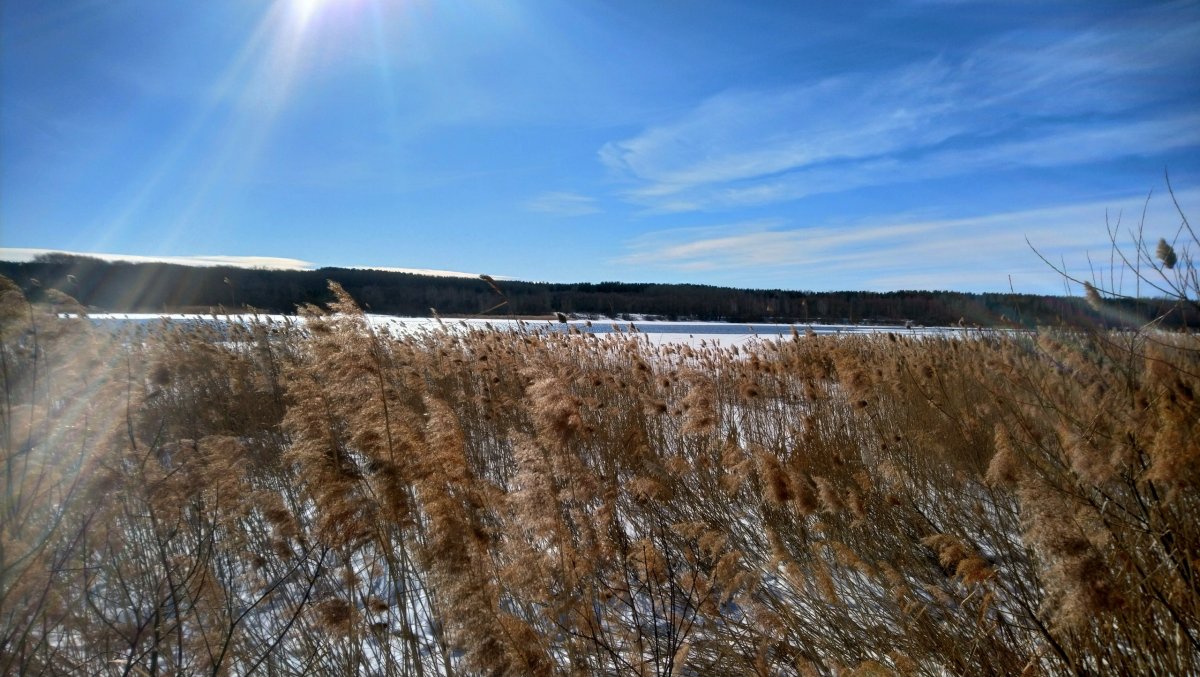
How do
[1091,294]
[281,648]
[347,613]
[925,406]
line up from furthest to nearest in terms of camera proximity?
[925,406], [1091,294], [281,648], [347,613]

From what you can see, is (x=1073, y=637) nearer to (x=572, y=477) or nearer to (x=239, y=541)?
(x=572, y=477)

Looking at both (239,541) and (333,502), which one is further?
(239,541)

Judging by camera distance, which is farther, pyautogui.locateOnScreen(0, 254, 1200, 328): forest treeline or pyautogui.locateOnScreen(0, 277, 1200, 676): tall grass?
pyautogui.locateOnScreen(0, 254, 1200, 328): forest treeline

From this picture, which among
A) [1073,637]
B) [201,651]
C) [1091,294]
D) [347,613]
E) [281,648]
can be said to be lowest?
[281,648]

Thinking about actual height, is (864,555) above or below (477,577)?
below

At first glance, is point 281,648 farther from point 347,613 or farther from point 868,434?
point 868,434

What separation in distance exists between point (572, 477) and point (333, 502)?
32.9 inches

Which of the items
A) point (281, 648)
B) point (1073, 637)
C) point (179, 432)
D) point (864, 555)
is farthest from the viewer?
point (179, 432)

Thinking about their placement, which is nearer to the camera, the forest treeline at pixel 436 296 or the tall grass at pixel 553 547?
the tall grass at pixel 553 547

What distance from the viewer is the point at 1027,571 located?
2.91 metres

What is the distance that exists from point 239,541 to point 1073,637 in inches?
138

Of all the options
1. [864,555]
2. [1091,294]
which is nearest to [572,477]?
[864,555]

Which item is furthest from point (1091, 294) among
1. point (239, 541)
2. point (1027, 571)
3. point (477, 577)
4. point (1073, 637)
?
point (239, 541)

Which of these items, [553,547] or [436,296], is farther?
[436,296]
